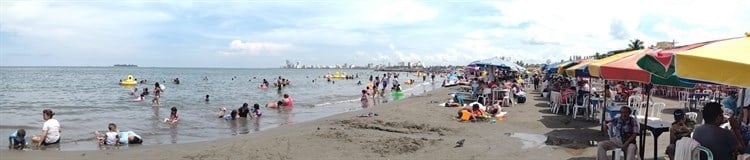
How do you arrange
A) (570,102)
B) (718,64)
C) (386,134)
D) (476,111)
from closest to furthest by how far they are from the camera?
1. (718,64)
2. (386,134)
3. (476,111)
4. (570,102)

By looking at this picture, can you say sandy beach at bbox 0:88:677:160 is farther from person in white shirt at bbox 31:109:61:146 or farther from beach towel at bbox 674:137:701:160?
beach towel at bbox 674:137:701:160

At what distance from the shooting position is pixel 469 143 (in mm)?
9195

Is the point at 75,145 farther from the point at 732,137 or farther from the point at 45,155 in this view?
the point at 732,137

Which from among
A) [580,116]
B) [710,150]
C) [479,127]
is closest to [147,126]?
[479,127]

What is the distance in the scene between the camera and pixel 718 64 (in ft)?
10.4

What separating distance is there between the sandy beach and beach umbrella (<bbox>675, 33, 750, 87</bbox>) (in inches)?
164

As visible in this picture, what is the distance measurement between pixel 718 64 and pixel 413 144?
609cm

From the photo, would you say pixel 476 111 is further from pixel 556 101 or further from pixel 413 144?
pixel 413 144

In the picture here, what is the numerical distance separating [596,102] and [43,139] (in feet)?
37.1

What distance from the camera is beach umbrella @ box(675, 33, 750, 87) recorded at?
3041 millimetres

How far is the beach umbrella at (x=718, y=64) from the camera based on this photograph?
Answer: 3041mm

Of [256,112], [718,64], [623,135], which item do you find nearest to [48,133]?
[256,112]

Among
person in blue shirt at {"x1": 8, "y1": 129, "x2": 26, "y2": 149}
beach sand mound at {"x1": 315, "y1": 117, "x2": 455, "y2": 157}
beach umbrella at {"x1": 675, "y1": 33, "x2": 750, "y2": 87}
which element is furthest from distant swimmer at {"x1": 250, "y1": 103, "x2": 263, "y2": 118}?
→ beach umbrella at {"x1": 675, "y1": 33, "x2": 750, "y2": 87}

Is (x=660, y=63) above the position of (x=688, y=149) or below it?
above
